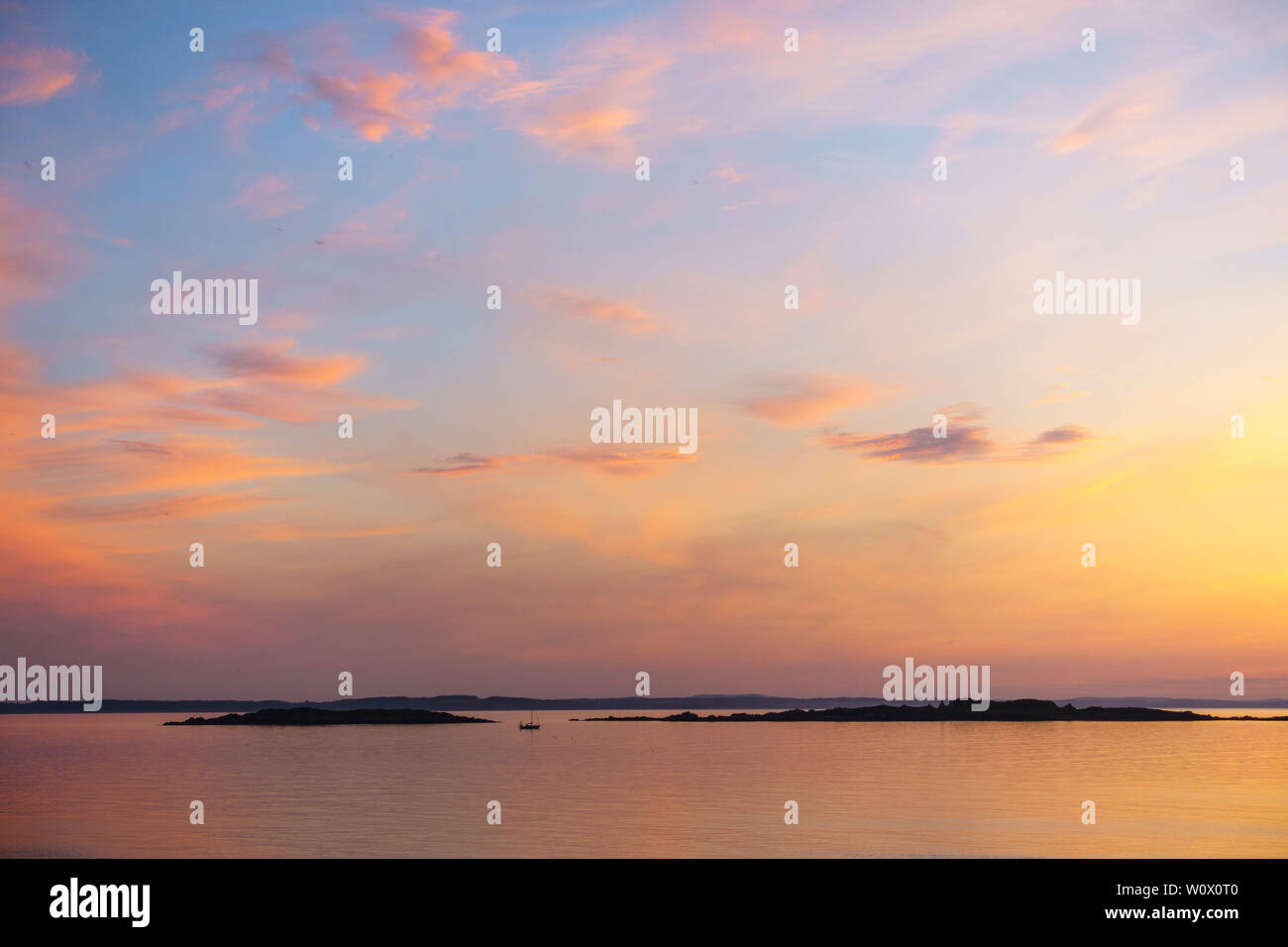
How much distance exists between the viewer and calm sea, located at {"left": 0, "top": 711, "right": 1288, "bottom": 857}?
42312 millimetres

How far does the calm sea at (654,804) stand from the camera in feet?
139

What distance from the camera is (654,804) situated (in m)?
57.9

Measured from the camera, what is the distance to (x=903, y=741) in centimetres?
14325

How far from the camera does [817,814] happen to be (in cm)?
5197
